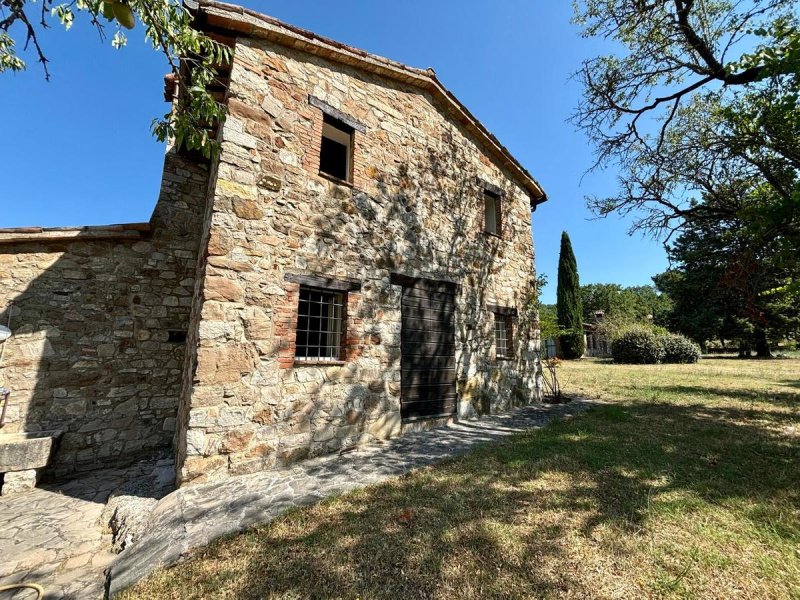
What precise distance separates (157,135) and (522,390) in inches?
350

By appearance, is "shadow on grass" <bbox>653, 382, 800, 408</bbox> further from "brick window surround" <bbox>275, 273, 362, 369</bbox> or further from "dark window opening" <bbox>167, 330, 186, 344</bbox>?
"dark window opening" <bbox>167, 330, 186, 344</bbox>

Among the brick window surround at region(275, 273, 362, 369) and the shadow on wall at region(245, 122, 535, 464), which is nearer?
the brick window surround at region(275, 273, 362, 369)

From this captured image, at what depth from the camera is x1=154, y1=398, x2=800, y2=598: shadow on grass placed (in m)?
2.34

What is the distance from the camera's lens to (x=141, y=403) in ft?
19.5

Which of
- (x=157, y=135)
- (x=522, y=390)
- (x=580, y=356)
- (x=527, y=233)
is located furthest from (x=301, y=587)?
(x=580, y=356)

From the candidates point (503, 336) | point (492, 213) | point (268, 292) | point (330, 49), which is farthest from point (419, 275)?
point (330, 49)

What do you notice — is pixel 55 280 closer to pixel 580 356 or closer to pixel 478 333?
→ pixel 478 333

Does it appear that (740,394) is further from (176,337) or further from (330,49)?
(176,337)

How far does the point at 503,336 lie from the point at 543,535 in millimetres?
6205

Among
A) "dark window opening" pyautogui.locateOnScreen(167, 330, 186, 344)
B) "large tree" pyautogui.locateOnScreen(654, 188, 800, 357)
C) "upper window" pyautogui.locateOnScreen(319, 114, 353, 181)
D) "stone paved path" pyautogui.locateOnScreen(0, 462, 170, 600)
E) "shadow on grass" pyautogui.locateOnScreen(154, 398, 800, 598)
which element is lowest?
"stone paved path" pyautogui.locateOnScreen(0, 462, 170, 600)

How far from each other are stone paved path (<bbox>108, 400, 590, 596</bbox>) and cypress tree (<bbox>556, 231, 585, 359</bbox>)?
25.6 m

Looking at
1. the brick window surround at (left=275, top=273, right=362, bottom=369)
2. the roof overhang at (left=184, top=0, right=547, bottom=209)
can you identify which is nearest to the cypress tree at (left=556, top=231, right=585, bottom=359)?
the roof overhang at (left=184, top=0, right=547, bottom=209)

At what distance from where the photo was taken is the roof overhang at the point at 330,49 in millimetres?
4820

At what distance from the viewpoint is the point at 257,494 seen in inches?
147
